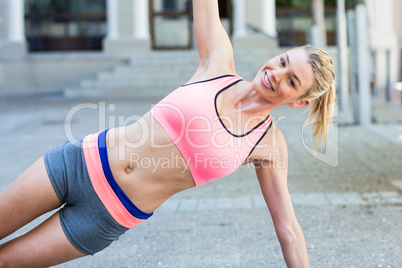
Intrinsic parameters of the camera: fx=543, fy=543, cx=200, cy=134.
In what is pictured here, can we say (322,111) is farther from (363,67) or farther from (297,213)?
(363,67)

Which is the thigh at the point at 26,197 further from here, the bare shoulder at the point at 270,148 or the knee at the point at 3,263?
the bare shoulder at the point at 270,148

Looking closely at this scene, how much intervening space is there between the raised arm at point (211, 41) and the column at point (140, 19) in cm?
1570

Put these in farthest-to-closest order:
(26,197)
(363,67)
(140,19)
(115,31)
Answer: (115,31)
(140,19)
(363,67)
(26,197)

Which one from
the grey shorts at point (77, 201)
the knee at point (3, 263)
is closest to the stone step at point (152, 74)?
the grey shorts at point (77, 201)

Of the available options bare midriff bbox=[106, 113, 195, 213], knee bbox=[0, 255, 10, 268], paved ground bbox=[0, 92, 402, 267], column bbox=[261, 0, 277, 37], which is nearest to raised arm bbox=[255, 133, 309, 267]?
bare midriff bbox=[106, 113, 195, 213]

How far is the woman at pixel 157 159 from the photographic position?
7.70 ft

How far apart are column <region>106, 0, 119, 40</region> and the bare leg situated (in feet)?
53.8

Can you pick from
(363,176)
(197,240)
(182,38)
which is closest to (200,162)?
(197,240)

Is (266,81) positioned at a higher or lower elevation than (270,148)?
higher

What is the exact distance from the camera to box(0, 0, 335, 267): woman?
2.35 m

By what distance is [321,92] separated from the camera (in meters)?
2.39

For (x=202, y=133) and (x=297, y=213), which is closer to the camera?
(x=202, y=133)

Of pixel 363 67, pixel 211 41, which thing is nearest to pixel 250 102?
pixel 211 41

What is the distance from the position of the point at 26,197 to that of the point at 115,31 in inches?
653
